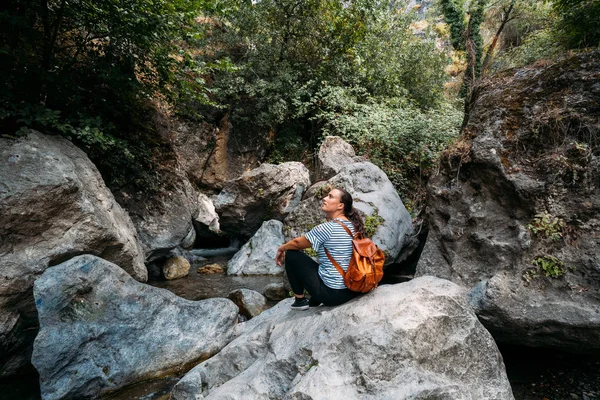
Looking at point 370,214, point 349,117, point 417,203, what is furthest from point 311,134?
point 370,214

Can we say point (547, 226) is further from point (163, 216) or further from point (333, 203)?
point (163, 216)

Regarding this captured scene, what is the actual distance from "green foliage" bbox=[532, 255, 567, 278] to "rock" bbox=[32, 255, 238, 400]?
14.9 feet

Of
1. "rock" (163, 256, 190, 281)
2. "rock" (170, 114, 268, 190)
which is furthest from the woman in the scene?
"rock" (170, 114, 268, 190)

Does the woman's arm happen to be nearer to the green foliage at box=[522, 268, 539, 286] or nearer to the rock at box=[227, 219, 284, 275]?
the green foliage at box=[522, 268, 539, 286]

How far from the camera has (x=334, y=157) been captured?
11.3m

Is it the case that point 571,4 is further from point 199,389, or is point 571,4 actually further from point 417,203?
point 199,389

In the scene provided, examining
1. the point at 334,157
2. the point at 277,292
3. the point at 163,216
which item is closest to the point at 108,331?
the point at 277,292

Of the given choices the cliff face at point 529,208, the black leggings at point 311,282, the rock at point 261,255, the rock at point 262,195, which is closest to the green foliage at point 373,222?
the cliff face at point 529,208

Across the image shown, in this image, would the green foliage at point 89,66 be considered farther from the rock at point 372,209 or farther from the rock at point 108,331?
the rock at point 372,209

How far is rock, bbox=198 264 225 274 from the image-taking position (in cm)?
986

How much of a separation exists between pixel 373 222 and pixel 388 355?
421 centimetres

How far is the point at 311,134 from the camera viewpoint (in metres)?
15.7

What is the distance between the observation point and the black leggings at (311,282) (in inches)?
147

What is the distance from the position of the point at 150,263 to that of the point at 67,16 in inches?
231
